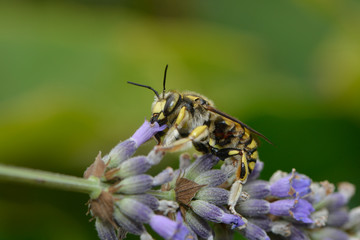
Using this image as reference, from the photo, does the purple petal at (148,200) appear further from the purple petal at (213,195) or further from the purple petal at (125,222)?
the purple petal at (213,195)

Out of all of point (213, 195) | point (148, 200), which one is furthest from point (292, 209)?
point (148, 200)

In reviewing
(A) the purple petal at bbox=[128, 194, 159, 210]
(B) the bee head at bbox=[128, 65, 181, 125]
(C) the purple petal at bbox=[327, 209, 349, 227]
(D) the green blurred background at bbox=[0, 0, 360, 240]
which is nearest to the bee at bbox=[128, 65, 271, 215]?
(B) the bee head at bbox=[128, 65, 181, 125]

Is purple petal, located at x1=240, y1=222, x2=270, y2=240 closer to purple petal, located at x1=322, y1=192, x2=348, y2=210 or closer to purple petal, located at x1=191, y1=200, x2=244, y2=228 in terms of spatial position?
purple petal, located at x1=191, y1=200, x2=244, y2=228

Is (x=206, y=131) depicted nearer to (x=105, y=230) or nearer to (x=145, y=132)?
(x=145, y=132)

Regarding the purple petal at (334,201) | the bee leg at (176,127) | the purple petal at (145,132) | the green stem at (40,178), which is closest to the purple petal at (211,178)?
the bee leg at (176,127)

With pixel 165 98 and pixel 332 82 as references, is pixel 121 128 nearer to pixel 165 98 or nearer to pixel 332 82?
pixel 165 98

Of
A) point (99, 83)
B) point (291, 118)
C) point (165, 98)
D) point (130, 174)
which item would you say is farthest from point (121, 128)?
point (130, 174)

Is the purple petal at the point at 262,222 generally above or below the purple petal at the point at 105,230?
above
